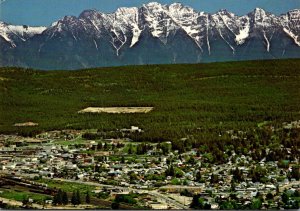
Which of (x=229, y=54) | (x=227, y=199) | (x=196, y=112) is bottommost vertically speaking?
(x=227, y=199)

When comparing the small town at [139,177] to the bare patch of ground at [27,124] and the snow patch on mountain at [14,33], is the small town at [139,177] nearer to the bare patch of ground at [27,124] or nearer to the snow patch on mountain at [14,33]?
the bare patch of ground at [27,124]

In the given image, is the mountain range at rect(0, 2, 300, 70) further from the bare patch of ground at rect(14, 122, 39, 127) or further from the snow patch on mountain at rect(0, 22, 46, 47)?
the bare patch of ground at rect(14, 122, 39, 127)

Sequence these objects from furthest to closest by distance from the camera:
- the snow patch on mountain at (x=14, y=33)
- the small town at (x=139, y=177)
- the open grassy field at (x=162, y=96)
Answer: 1. the snow patch on mountain at (x=14, y=33)
2. the open grassy field at (x=162, y=96)
3. the small town at (x=139, y=177)

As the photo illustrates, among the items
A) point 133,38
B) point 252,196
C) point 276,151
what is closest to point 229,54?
point 133,38

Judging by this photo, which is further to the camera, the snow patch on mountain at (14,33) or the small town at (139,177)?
the snow patch on mountain at (14,33)

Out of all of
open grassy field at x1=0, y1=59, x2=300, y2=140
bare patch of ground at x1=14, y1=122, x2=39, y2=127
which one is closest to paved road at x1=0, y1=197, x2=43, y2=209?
open grassy field at x1=0, y1=59, x2=300, y2=140

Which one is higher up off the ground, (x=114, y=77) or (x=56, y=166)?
(x=114, y=77)

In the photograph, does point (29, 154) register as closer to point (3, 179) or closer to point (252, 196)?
point (3, 179)

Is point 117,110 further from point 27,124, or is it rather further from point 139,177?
point 139,177

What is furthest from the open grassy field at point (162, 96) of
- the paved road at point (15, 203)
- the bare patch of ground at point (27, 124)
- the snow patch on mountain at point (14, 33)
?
the paved road at point (15, 203)
